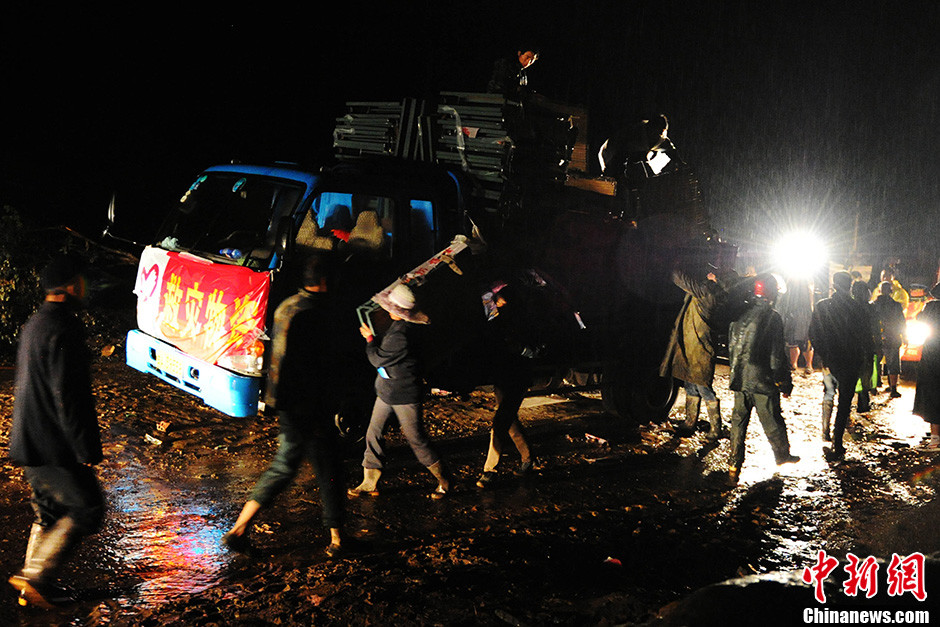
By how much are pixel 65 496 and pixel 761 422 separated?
564 centimetres

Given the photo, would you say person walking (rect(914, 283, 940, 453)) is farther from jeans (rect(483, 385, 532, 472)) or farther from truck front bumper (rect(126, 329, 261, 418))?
truck front bumper (rect(126, 329, 261, 418))

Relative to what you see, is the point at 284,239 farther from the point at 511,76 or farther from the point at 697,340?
the point at 697,340

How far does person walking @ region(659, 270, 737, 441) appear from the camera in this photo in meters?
7.46

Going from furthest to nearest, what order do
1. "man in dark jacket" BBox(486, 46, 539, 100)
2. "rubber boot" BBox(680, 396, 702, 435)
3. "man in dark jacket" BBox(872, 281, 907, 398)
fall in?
1. "man in dark jacket" BBox(872, 281, 907, 398)
2. "rubber boot" BBox(680, 396, 702, 435)
3. "man in dark jacket" BBox(486, 46, 539, 100)

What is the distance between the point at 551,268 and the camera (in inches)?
285

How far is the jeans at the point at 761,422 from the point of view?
659 cm

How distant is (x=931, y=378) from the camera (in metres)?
7.83

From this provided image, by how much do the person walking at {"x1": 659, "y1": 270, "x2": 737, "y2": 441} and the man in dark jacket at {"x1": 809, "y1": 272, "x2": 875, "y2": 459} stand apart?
1.09m

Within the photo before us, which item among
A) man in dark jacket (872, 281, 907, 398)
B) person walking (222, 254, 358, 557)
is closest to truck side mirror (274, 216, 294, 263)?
person walking (222, 254, 358, 557)

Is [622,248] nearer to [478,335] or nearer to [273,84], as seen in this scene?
[478,335]

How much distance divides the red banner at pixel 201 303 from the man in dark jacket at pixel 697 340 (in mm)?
4469

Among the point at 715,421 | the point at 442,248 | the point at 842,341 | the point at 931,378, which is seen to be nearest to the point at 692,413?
the point at 715,421

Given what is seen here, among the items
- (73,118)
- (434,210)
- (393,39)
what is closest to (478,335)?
(434,210)

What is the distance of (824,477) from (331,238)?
510 cm
